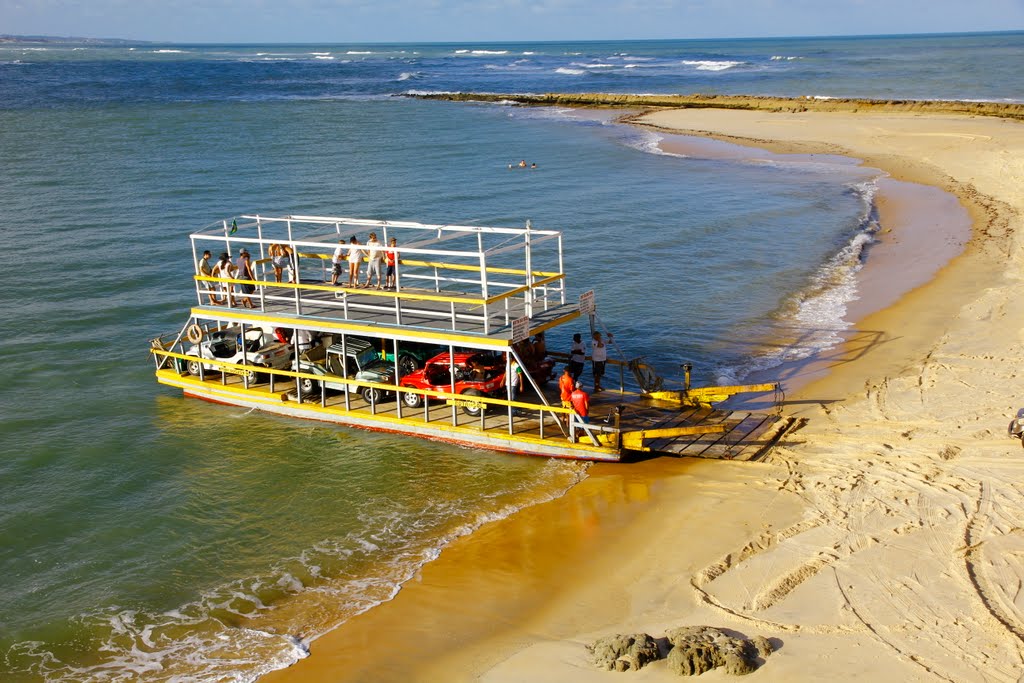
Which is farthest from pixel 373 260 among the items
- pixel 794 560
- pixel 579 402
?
pixel 794 560

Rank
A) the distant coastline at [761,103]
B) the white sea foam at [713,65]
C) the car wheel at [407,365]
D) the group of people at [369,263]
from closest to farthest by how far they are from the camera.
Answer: the car wheel at [407,365] < the group of people at [369,263] < the distant coastline at [761,103] < the white sea foam at [713,65]

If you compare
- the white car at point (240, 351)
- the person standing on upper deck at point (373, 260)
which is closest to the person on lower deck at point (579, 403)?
the person standing on upper deck at point (373, 260)

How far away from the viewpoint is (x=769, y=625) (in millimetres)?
11781

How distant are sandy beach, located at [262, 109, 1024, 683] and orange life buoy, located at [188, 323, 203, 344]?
8.92m

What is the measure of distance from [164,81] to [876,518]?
11540cm

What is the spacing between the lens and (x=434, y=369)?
61.2 ft

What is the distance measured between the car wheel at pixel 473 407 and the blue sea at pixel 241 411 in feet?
2.69

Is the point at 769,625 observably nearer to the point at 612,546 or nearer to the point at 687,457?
the point at 612,546

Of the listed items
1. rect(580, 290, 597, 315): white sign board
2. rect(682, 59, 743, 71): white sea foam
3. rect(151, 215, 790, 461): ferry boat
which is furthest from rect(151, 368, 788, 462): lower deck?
rect(682, 59, 743, 71): white sea foam

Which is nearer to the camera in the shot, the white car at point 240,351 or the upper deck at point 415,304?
the upper deck at point 415,304

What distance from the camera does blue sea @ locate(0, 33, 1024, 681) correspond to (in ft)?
45.4

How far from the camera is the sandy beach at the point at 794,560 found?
11477 millimetres

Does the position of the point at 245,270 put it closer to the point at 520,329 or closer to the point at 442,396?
the point at 442,396

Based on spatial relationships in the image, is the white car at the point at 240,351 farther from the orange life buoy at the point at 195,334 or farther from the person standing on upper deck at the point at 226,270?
the person standing on upper deck at the point at 226,270
